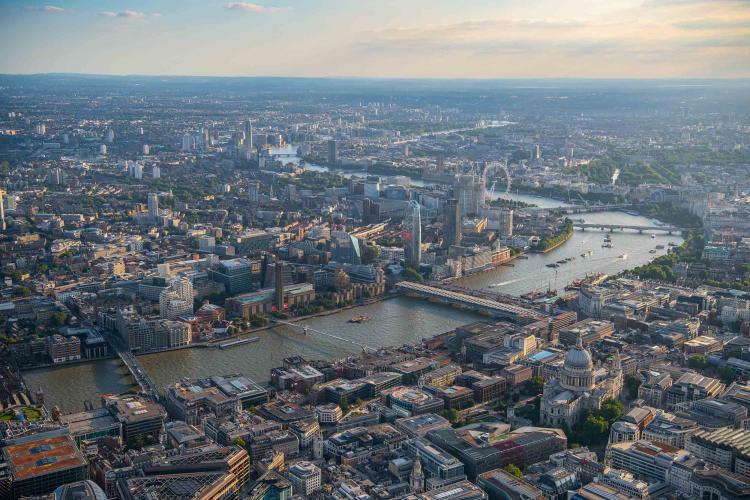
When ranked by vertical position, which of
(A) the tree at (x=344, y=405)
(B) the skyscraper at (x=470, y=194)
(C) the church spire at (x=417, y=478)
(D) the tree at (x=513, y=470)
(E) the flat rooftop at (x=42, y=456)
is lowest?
(A) the tree at (x=344, y=405)

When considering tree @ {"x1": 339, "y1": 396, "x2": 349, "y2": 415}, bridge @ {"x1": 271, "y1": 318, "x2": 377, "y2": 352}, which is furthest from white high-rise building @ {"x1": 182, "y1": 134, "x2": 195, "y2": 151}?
tree @ {"x1": 339, "y1": 396, "x2": 349, "y2": 415}

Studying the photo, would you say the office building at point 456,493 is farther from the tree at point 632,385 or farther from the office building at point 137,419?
the tree at point 632,385

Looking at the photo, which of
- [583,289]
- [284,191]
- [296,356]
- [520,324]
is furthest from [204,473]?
[284,191]

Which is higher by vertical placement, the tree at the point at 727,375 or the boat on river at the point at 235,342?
the tree at the point at 727,375

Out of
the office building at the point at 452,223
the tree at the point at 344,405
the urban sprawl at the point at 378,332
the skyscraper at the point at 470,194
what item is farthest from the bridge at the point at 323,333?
the skyscraper at the point at 470,194

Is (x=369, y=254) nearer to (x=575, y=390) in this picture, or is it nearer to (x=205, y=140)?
(x=575, y=390)

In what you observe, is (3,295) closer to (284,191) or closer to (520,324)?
(520,324)
